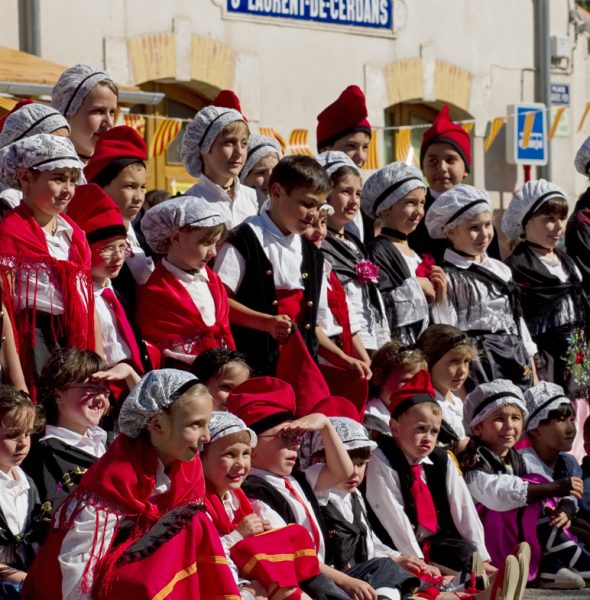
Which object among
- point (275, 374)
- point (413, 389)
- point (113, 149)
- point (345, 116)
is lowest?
point (413, 389)

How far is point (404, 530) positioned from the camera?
6273 millimetres

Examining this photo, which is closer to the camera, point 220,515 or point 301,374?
point 220,515

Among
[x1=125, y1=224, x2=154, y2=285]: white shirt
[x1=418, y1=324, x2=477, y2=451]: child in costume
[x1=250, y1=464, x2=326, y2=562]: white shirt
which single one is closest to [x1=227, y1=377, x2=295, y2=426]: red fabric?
[x1=250, y1=464, x2=326, y2=562]: white shirt

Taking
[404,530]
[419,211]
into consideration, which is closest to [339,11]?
[419,211]

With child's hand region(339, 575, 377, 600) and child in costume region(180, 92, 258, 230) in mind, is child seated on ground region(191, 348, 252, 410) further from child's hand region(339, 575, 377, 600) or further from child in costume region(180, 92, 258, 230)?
child in costume region(180, 92, 258, 230)

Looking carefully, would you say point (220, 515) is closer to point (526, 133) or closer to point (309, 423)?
point (309, 423)

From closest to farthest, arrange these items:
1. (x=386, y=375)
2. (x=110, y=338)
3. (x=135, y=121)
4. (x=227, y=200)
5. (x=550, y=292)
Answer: (x=110, y=338) < (x=386, y=375) < (x=227, y=200) < (x=550, y=292) < (x=135, y=121)

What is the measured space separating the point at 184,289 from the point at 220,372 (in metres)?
0.39

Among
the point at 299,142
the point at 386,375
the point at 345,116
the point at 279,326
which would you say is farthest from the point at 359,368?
the point at 299,142

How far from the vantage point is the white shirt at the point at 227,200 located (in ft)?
22.3

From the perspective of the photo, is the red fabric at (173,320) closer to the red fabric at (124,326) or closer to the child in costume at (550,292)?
the red fabric at (124,326)

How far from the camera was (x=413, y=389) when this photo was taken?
21.4ft

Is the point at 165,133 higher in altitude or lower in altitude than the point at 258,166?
higher

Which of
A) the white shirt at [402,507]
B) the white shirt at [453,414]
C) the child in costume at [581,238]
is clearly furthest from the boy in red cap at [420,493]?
the child in costume at [581,238]
